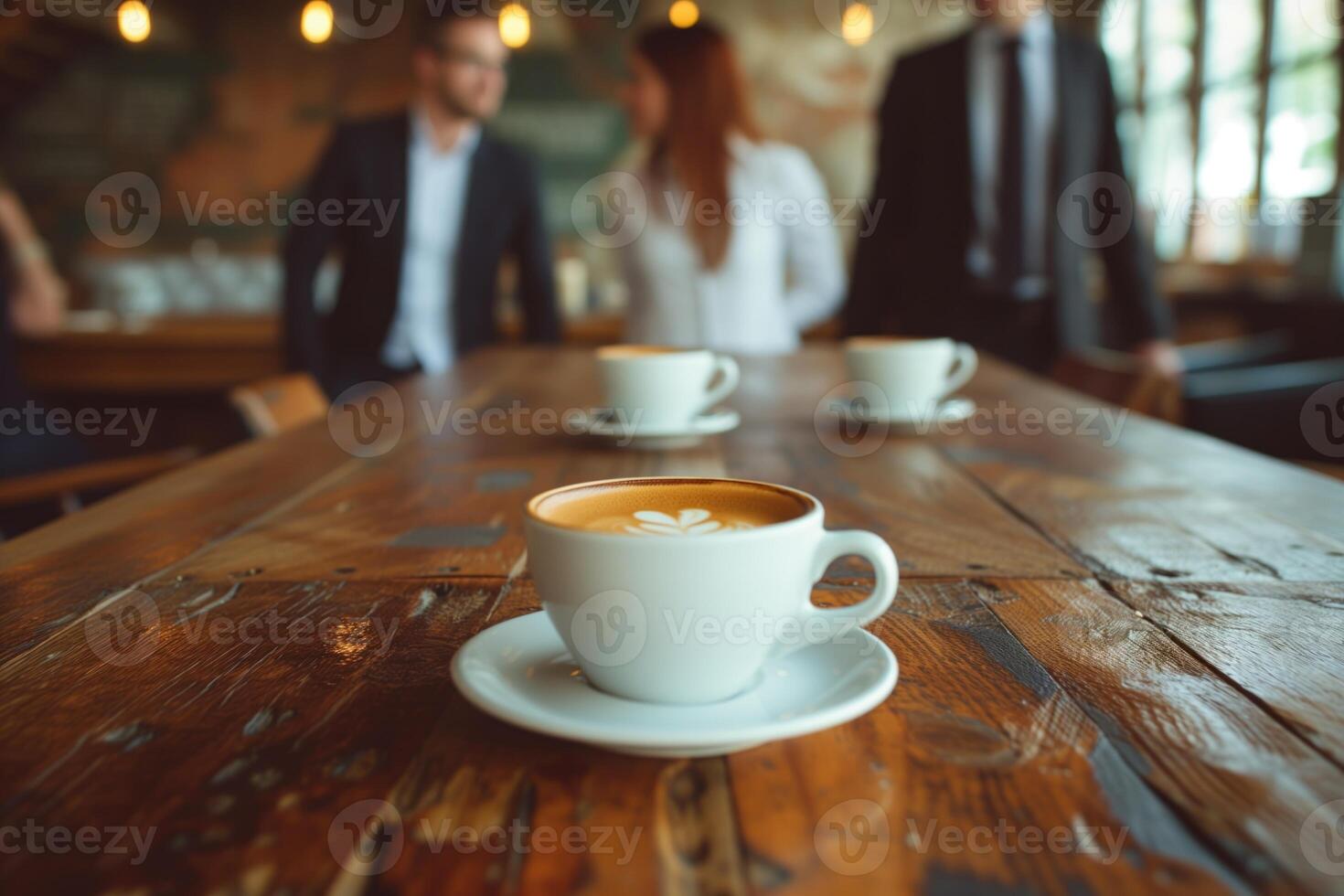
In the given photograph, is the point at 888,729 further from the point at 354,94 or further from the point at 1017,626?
the point at 354,94

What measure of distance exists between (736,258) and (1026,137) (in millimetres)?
866

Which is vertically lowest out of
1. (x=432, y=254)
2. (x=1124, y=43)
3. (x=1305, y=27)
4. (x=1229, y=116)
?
(x=432, y=254)

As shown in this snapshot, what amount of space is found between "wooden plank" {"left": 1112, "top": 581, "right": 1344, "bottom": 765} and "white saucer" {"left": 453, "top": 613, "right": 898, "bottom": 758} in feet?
0.62

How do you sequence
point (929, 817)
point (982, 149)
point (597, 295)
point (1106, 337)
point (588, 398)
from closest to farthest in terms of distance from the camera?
1. point (929, 817)
2. point (588, 398)
3. point (982, 149)
4. point (597, 295)
5. point (1106, 337)

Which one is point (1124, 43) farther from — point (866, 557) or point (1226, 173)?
point (866, 557)

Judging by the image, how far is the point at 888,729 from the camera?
476 millimetres

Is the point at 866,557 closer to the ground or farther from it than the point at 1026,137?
closer to the ground

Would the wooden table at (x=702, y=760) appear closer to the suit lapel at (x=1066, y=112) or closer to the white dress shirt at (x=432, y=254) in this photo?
the suit lapel at (x=1066, y=112)

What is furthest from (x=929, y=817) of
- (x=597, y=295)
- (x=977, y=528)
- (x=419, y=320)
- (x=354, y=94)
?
(x=354, y=94)

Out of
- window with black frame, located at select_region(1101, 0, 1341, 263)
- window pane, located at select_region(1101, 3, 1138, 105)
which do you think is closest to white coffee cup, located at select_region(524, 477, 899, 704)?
window with black frame, located at select_region(1101, 0, 1341, 263)

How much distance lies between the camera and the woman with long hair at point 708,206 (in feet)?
8.48

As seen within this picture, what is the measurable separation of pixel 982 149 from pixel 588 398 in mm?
1644

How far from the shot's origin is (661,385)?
125cm

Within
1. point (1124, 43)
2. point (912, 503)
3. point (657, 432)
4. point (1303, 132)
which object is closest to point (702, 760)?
point (912, 503)
